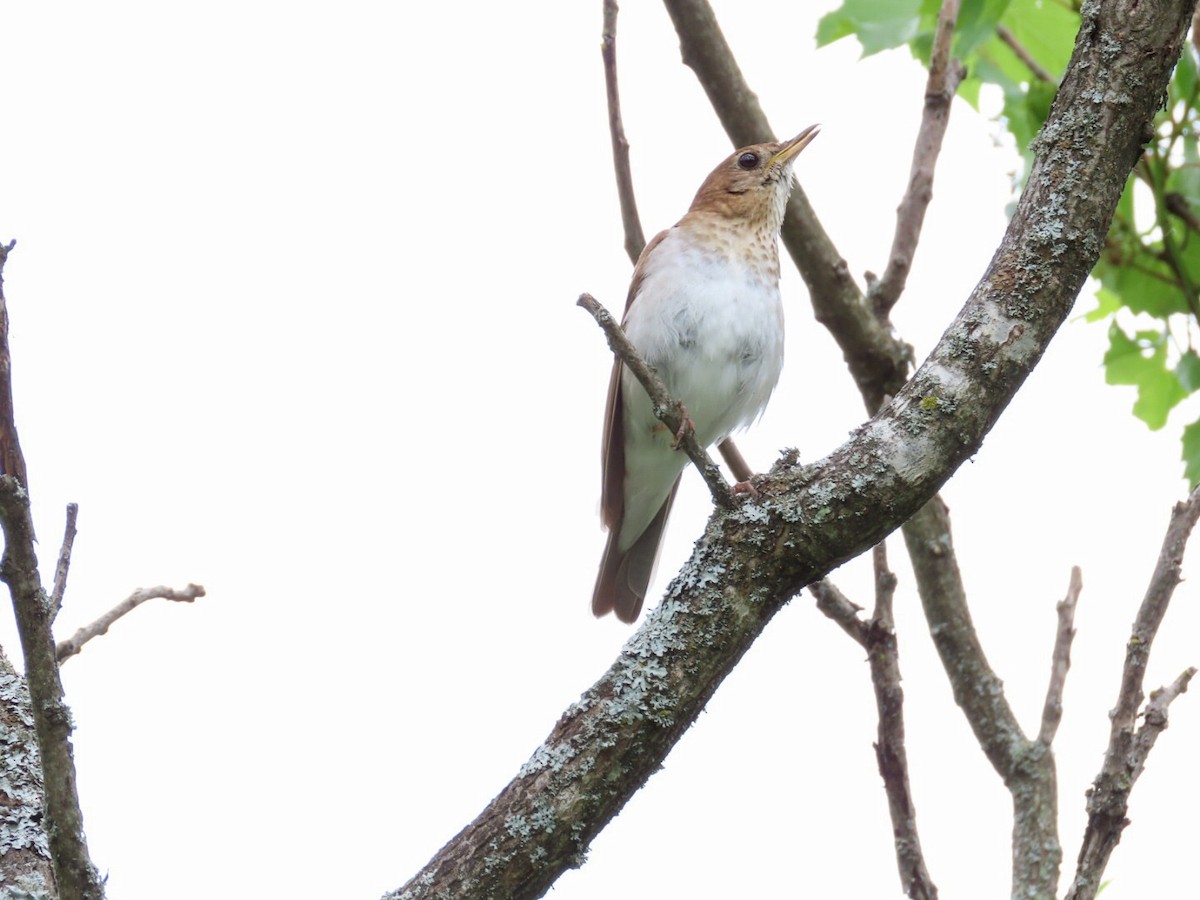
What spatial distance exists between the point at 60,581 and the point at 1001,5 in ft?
10.5

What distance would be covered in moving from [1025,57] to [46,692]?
13.4 ft

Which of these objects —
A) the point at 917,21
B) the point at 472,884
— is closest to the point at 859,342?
the point at 917,21

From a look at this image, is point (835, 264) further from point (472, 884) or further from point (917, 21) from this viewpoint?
point (472, 884)

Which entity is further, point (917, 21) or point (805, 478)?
point (917, 21)

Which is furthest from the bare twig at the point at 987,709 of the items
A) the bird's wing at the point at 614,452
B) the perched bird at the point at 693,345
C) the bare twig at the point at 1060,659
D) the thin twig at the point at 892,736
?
the bird's wing at the point at 614,452

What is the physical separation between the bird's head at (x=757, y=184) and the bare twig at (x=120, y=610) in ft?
12.5

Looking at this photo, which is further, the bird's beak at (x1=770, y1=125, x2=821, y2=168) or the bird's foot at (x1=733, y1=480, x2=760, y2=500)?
the bird's beak at (x1=770, y1=125, x2=821, y2=168)

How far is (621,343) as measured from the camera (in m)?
3.09

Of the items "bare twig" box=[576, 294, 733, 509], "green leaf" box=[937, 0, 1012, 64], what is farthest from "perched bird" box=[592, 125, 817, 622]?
"bare twig" box=[576, 294, 733, 509]

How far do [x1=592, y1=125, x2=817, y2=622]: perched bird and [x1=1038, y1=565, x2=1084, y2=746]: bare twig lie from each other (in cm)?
214

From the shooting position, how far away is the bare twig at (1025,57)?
196 inches

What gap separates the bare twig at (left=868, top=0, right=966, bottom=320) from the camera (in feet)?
17.1

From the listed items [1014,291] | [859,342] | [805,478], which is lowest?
[805,478]

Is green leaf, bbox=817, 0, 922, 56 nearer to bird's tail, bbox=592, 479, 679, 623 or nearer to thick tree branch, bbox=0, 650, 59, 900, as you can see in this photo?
bird's tail, bbox=592, 479, 679, 623
